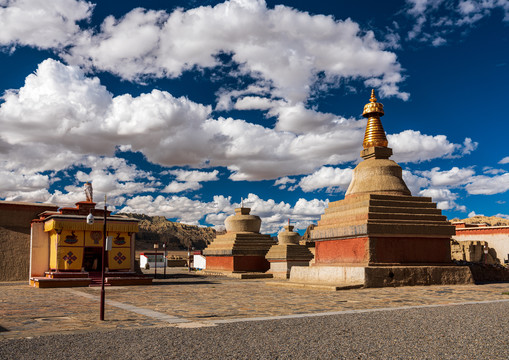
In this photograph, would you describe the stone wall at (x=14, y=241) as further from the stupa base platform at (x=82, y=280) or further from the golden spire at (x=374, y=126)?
the golden spire at (x=374, y=126)

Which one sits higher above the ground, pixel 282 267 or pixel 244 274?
pixel 282 267

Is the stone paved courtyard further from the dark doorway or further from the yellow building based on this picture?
the dark doorway

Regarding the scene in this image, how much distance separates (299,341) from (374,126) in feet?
61.8

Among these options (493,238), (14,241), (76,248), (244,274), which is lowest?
(244,274)

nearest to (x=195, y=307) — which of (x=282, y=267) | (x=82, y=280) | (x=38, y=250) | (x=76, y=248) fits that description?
(x=82, y=280)

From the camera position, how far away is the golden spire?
2494cm

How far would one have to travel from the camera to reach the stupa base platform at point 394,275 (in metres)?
18.9

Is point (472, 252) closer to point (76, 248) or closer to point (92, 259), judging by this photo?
point (92, 259)

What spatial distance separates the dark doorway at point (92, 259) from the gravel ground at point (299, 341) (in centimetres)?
2043

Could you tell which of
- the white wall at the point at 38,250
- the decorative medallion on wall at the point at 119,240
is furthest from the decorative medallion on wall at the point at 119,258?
the white wall at the point at 38,250

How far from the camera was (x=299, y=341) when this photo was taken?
822 cm

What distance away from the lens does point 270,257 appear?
108 feet

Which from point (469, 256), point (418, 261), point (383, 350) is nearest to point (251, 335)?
point (383, 350)

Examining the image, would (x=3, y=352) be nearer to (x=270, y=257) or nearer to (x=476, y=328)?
(x=476, y=328)
